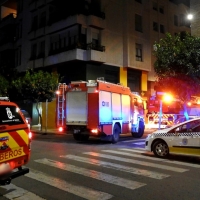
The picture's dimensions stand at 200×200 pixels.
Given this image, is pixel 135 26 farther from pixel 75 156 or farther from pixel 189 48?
pixel 75 156

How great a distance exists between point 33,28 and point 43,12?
232 cm

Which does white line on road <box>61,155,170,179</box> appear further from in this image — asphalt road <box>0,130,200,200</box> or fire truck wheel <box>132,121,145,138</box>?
fire truck wheel <box>132,121,145,138</box>

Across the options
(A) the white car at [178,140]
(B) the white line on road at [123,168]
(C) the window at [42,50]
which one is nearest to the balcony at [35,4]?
(C) the window at [42,50]

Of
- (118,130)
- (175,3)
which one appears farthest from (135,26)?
(118,130)

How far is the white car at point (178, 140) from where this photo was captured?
9617 mm

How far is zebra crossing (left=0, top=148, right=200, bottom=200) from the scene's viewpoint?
5812 millimetres

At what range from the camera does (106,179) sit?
6973mm

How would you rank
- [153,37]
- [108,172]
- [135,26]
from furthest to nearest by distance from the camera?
1. [153,37]
2. [135,26]
3. [108,172]

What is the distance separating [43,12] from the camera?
30.8m

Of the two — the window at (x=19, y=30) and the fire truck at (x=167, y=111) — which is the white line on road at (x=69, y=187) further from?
the window at (x=19, y=30)

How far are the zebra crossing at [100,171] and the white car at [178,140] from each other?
462mm

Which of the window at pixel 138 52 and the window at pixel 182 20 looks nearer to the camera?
the window at pixel 138 52

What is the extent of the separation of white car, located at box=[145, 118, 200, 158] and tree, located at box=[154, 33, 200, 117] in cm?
507

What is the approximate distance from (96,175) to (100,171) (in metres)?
0.50
